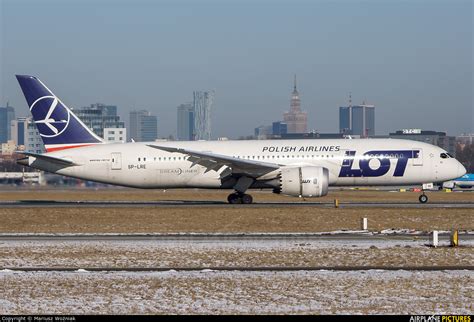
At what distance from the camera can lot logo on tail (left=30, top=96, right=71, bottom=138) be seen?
50469mm

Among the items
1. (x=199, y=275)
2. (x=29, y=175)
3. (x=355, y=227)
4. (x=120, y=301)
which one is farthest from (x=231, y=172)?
(x=29, y=175)

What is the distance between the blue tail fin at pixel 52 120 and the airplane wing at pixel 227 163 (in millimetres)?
6217

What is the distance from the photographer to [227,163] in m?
46.4

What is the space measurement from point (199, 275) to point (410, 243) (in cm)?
1007

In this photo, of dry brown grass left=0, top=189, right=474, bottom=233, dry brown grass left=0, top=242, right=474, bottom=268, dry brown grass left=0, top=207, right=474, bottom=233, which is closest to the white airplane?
dry brown grass left=0, top=189, right=474, bottom=233

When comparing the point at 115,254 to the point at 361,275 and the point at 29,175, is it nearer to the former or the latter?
the point at 361,275

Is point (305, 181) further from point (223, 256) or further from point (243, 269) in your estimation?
point (243, 269)

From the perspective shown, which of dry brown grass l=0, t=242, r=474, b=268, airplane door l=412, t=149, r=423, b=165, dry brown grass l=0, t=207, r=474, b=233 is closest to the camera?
dry brown grass l=0, t=242, r=474, b=268

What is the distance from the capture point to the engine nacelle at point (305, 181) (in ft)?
146

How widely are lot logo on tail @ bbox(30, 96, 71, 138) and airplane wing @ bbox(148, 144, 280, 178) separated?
23.4 feet

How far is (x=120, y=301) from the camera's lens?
15.9 meters

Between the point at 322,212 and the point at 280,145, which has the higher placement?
the point at 280,145

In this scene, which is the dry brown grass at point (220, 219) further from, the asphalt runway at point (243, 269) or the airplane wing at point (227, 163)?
the asphalt runway at point (243, 269)

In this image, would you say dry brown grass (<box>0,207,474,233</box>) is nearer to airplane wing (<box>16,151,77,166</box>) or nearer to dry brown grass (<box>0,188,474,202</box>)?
airplane wing (<box>16,151,77,166</box>)
